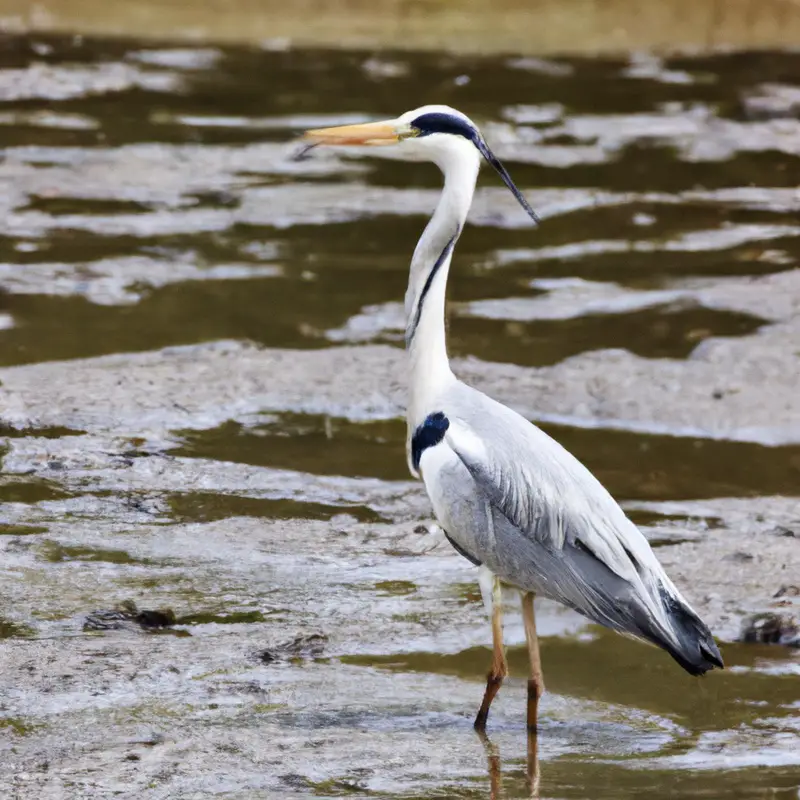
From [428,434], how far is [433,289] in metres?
0.45

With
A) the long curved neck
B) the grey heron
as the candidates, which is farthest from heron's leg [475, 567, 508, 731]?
the long curved neck

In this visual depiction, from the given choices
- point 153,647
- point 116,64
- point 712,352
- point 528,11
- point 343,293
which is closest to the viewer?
point 153,647

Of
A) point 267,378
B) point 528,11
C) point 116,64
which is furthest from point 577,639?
point 528,11

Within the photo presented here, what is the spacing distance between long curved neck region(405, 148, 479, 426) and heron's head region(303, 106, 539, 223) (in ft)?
0.10

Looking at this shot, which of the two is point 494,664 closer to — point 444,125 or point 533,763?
point 533,763

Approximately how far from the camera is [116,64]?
1405 centimetres

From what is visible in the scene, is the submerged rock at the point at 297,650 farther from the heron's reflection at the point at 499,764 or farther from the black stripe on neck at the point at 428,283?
the black stripe on neck at the point at 428,283

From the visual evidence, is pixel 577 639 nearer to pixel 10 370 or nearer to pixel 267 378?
pixel 267 378

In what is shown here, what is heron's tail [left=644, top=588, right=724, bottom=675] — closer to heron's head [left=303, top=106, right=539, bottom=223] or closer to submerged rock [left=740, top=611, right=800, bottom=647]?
submerged rock [left=740, top=611, right=800, bottom=647]

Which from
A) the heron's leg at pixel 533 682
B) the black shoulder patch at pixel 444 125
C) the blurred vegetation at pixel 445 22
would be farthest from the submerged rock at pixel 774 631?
the blurred vegetation at pixel 445 22

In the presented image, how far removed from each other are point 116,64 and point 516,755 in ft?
36.1

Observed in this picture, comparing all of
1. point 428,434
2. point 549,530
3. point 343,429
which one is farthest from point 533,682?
point 343,429

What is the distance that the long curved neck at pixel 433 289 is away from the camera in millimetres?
4535

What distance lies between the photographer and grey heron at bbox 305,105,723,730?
410cm
